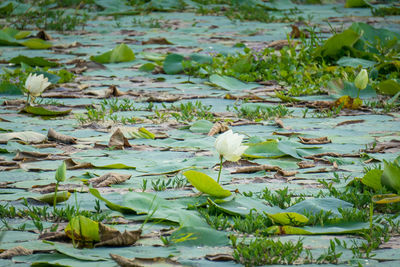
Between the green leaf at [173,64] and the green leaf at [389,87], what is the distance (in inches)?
64.9

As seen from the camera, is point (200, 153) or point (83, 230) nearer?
point (83, 230)

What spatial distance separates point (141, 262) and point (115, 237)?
22 centimetres

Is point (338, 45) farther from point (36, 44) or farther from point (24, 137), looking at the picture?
point (36, 44)

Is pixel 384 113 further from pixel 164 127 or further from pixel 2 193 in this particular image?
pixel 2 193

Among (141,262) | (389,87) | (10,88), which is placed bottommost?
(10,88)

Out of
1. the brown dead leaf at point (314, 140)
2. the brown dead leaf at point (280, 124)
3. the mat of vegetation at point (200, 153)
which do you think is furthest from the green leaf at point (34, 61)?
the brown dead leaf at point (314, 140)

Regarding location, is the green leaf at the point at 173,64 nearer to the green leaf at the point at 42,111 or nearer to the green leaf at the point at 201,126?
the green leaf at the point at 42,111

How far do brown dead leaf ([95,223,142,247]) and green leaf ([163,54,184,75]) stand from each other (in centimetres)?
341

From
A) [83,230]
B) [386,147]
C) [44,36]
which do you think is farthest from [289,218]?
[44,36]

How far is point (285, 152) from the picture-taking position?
8.58ft

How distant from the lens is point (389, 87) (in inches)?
157

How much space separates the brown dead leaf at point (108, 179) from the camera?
2.24m

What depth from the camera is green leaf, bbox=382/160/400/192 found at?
1955 millimetres

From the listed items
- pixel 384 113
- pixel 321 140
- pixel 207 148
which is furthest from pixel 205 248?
pixel 384 113
